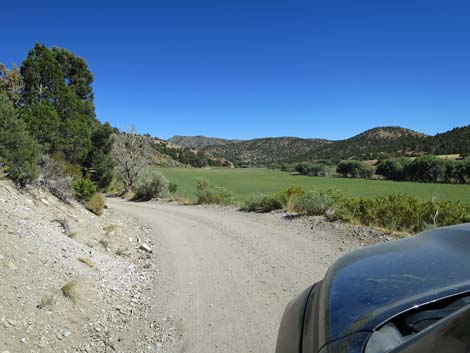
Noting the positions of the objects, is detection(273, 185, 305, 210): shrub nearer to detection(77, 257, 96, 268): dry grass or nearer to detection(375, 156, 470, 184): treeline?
detection(77, 257, 96, 268): dry grass

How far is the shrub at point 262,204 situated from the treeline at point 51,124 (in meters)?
6.38

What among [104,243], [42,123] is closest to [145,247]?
[104,243]

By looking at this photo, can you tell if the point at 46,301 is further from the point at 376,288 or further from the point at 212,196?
the point at 212,196

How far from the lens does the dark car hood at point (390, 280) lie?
1362mm

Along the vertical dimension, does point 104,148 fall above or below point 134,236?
above

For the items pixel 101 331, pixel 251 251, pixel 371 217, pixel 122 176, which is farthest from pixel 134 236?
pixel 122 176

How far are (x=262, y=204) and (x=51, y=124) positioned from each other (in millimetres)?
9205

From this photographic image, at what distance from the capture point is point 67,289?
171 inches

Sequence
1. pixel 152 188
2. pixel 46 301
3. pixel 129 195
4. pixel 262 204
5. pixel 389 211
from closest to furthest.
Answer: pixel 46 301, pixel 389 211, pixel 262 204, pixel 152 188, pixel 129 195

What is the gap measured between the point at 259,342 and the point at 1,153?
7383 mm

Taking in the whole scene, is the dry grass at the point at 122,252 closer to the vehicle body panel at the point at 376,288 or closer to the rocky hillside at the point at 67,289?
the rocky hillside at the point at 67,289

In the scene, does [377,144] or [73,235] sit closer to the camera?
[73,235]

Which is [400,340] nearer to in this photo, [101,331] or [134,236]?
[101,331]

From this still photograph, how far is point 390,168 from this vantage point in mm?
74562
